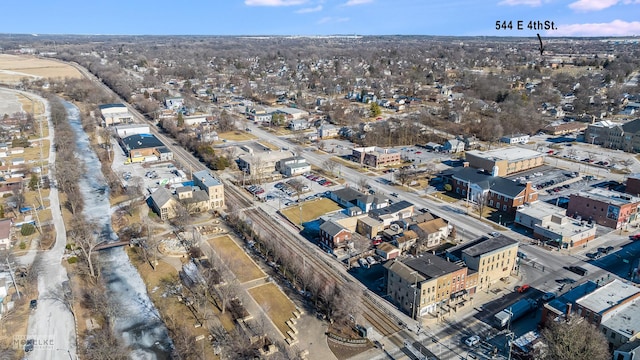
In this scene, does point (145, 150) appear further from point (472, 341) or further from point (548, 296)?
point (548, 296)

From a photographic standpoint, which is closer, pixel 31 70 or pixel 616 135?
pixel 616 135

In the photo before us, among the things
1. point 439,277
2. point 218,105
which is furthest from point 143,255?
point 218,105

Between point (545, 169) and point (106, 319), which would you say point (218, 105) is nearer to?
point (545, 169)

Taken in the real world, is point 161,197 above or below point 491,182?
below

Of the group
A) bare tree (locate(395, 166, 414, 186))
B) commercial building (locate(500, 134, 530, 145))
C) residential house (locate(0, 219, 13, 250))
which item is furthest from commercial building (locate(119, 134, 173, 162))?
commercial building (locate(500, 134, 530, 145))

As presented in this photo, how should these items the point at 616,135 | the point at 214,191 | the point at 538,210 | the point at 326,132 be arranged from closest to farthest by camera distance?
the point at 538,210 < the point at 214,191 < the point at 616,135 < the point at 326,132

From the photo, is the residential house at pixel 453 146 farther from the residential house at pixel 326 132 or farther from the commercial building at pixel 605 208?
the commercial building at pixel 605 208

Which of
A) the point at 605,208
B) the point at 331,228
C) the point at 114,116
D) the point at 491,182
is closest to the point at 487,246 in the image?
the point at 331,228

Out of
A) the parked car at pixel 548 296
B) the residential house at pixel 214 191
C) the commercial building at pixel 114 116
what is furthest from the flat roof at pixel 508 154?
the commercial building at pixel 114 116

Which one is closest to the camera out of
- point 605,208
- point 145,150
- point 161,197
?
point 605,208
